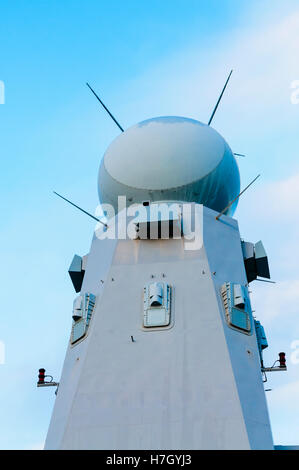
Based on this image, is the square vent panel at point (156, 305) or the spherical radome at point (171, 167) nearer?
the square vent panel at point (156, 305)

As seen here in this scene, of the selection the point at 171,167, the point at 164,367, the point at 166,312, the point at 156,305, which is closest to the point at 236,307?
the point at 166,312

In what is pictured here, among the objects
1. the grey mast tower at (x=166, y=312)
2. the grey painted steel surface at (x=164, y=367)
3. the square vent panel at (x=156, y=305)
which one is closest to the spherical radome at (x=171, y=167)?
the grey mast tower at (x=166, y=312)

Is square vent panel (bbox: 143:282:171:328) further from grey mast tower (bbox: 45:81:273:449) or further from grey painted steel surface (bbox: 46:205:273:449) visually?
grey painted steel surface (bbox: 46:205:273:449)

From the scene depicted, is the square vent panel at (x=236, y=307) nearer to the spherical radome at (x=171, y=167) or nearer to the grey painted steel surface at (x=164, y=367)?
the grey painted steel surface at (x=164, y=367)

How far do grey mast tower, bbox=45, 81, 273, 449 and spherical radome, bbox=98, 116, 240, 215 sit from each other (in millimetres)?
35

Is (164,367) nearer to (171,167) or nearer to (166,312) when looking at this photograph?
(166,312)

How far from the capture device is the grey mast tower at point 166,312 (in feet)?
47.7

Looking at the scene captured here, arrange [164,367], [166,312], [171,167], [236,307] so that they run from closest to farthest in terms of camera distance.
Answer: [164,367]
[166,312]
[236,307]
[171,167]

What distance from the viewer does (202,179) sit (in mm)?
19047

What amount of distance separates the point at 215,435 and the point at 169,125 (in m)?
10.1

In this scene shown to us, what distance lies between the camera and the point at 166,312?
1638 centimetres

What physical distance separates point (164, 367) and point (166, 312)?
1.60 meters

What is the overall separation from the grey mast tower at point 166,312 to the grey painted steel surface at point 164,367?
27 mm
